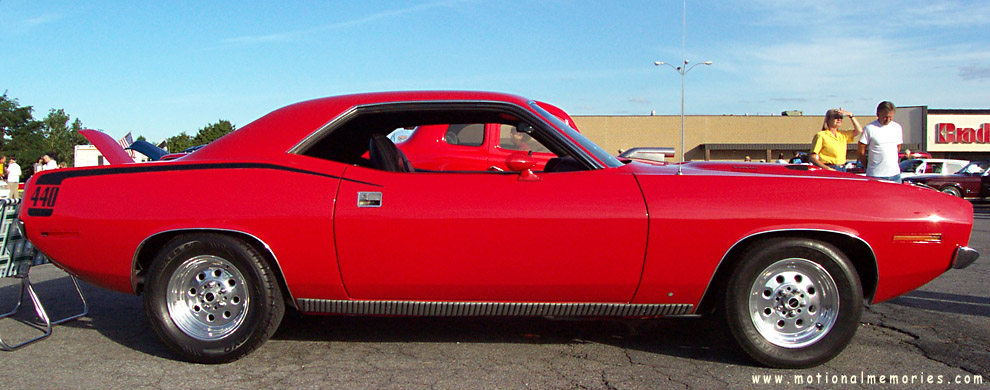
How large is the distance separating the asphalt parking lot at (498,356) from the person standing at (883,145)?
5.09 ft

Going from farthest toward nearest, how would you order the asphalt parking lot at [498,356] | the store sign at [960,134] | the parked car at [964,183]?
the store sign at [960,134], the parked car at [964,183], the asphalt parking lot at [498,356]

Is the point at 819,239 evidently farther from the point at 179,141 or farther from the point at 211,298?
the point at 179,141

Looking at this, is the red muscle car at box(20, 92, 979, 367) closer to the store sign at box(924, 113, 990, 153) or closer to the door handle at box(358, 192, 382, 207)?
the door handle at box(358, 192, 382, 207)

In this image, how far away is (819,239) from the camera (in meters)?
3.34

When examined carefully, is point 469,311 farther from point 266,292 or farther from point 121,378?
point 121,378

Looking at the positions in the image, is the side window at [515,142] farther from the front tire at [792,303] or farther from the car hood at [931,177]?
the car hood at [931,177]

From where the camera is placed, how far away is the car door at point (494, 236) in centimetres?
330

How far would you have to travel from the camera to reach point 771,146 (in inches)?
1650

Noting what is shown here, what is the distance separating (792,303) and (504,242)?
4.65ft

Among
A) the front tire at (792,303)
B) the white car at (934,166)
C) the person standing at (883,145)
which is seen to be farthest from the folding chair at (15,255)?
the white car at (934,166)

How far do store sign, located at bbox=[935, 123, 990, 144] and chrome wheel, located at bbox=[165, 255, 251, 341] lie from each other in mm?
49750

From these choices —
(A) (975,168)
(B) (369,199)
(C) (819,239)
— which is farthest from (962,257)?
(A) (975,168)

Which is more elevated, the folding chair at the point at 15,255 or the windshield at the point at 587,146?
the windshield at the point at 587,146

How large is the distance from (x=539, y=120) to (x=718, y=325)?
137 cm
